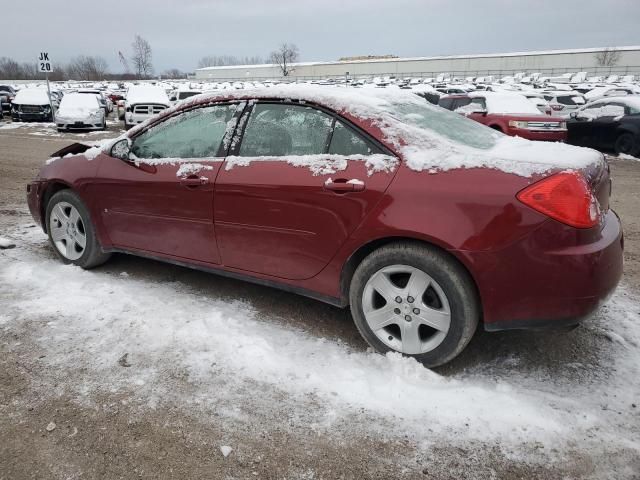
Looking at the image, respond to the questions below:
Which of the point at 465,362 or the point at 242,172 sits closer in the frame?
the point at 465,362

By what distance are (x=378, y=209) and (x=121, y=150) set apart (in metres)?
2.25

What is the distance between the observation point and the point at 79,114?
17.4 metres

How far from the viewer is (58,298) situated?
3670 mm

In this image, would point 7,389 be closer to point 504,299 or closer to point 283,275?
point 283,275

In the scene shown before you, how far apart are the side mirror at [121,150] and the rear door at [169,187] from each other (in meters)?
0.05

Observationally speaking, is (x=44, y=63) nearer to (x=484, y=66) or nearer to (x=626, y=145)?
(x=626, y=145)

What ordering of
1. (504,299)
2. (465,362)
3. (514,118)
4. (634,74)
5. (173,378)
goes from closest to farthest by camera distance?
(504,299)
(173,378)
(465,362)
(514,118)
(634,74)

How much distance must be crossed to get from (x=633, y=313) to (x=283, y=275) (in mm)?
2500

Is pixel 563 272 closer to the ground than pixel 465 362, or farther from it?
farther from it

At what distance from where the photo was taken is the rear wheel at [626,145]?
39.4ft

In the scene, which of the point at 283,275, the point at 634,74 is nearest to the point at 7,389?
the point at 283,275

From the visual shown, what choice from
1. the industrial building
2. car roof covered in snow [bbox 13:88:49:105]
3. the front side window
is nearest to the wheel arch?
the front side window

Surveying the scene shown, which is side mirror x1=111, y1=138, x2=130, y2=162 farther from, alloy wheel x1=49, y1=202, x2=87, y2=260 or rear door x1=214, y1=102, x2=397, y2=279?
rear door x1=214, y1=102, x2=397, y2=279

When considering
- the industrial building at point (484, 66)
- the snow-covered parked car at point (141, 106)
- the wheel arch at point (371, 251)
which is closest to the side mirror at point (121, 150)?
the wheel arch at point (371, 251)
